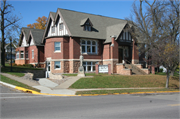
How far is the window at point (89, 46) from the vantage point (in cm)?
2730

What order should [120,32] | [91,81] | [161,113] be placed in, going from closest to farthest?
[161,113] → [91,81] → [120,32]

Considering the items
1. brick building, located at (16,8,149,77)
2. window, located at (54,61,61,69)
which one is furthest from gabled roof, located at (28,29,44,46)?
window, located at (54,61,61,69)

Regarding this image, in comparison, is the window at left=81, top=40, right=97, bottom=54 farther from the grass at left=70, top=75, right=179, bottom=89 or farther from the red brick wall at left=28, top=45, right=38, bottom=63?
the red brick wall at left=28, top=45, right=38, bottom=63

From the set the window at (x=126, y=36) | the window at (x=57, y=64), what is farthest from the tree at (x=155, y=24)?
the window at (x=57, y=64)

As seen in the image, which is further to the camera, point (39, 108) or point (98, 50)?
point (98, 50)

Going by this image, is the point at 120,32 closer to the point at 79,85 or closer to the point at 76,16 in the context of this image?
the point at 76,16

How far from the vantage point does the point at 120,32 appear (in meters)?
27.7

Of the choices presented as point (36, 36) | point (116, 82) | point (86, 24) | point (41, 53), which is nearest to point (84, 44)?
point (86, 24)

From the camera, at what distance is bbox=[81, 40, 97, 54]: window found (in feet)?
89.6

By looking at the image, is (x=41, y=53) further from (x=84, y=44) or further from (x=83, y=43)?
(x=84, y=44)

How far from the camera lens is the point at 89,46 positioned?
28.0m

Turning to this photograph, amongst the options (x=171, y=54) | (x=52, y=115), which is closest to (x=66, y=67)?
(x=171, y=54)

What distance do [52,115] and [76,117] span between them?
987mm

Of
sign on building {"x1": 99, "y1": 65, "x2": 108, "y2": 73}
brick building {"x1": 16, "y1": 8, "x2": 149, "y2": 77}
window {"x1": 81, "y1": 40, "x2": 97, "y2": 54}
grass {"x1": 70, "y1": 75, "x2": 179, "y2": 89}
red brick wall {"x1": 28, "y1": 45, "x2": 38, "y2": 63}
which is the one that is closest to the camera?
grass {"x1": 70, "y1": 75, "x2": 179, "y2": 89}
